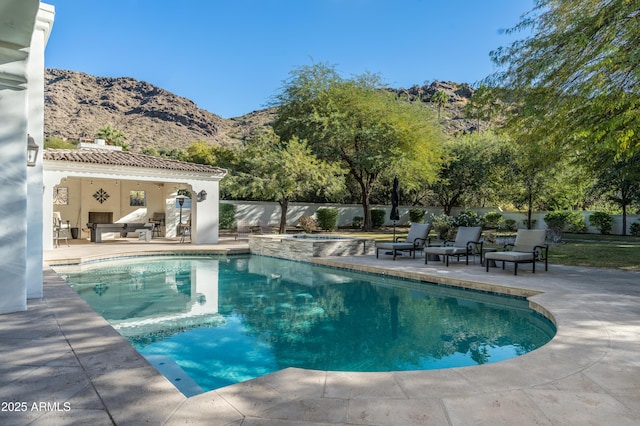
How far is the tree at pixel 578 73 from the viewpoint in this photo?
24.8 ft

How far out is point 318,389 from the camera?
295cm

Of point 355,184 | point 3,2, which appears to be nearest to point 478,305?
point 3,2

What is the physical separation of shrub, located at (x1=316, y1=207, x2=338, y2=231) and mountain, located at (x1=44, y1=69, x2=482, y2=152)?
86.3ft

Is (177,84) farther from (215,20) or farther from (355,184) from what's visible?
(355,184)

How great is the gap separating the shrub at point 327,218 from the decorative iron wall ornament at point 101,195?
11259 millimetres

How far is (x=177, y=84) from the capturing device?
62.1m

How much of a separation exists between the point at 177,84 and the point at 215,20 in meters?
39.6

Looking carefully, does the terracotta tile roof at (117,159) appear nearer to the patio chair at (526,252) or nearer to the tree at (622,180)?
the patio chair at (526,252)

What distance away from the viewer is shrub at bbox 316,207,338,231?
24.0m

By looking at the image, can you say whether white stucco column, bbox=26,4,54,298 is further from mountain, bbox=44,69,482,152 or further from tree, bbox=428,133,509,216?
mountain, bbox=44,69,482,152

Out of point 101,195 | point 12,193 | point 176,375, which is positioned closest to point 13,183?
point 12,193

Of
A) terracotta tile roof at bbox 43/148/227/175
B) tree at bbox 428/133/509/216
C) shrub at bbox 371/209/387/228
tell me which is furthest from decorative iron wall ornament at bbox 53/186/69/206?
tree at bbox 428/133/509/216

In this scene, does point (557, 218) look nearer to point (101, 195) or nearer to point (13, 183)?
point (101, 195)

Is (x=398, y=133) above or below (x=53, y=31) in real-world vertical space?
above
